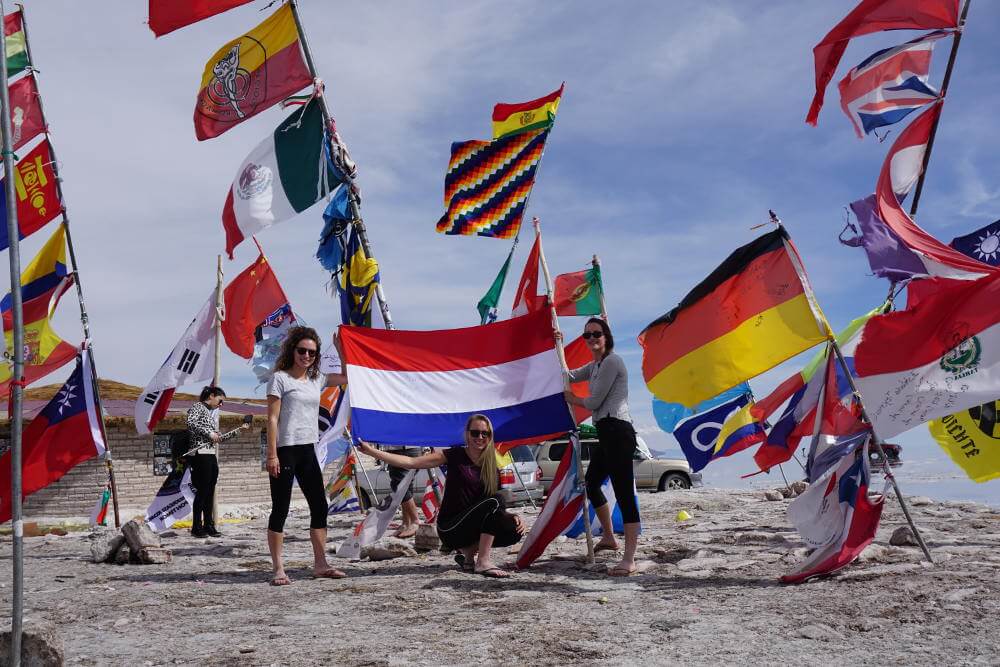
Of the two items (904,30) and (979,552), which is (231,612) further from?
(904,30)

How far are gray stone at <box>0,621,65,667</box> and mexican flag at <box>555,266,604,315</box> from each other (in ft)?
20.1

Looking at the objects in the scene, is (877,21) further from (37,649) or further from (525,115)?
(37,649)

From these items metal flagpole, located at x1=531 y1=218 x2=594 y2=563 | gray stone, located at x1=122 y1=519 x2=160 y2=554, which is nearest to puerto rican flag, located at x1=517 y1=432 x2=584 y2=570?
metal flagpole, located at x1=531 y1=218 x2=594 y2=563

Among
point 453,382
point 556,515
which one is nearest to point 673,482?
point 453,382

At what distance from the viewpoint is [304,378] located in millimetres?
6254

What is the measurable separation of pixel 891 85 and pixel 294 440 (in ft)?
19.4

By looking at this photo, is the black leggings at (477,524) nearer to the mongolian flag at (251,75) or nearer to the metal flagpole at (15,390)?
the metal flagpole at (15,390)

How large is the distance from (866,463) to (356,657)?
10.7 ft

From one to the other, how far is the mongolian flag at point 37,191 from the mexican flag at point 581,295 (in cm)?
656

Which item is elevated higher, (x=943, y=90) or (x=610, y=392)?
(x=943, y=90)

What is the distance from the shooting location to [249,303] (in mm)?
11680

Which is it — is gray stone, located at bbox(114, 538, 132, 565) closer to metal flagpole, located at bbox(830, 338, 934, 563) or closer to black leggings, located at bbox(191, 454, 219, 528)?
black leggings, located at bbox(191, 454, 219, 528)

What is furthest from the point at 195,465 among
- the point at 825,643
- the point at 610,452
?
the point at 825,643

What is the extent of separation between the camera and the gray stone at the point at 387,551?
7.22 m
